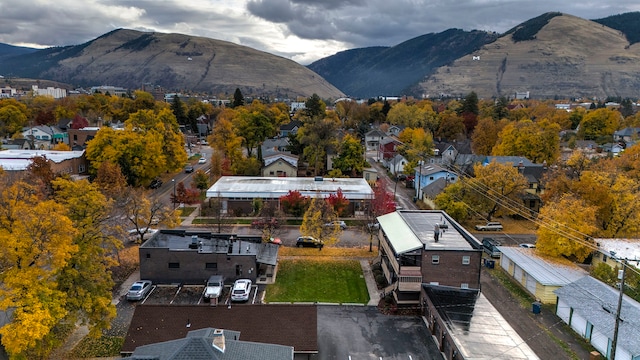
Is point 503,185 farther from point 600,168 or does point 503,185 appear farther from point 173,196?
point 173,196

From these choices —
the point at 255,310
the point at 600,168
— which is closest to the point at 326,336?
the point at 255,310

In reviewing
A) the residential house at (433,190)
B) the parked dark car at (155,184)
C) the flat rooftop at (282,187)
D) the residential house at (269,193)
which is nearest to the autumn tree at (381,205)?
the flat rooftop at (282,187)

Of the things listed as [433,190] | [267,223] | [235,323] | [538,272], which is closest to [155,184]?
[267,223]

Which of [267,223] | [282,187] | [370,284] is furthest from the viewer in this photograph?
[282,187]

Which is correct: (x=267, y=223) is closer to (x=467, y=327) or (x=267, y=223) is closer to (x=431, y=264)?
(x=431, y=264)

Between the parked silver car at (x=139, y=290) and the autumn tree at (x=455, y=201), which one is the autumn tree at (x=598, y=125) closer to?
the autumn tree at (x=455, y=201)

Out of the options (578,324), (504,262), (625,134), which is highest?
(625,134)

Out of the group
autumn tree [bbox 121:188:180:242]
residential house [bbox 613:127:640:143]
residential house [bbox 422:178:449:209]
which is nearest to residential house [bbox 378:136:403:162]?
residential house [bbox 422:178:449:209]
